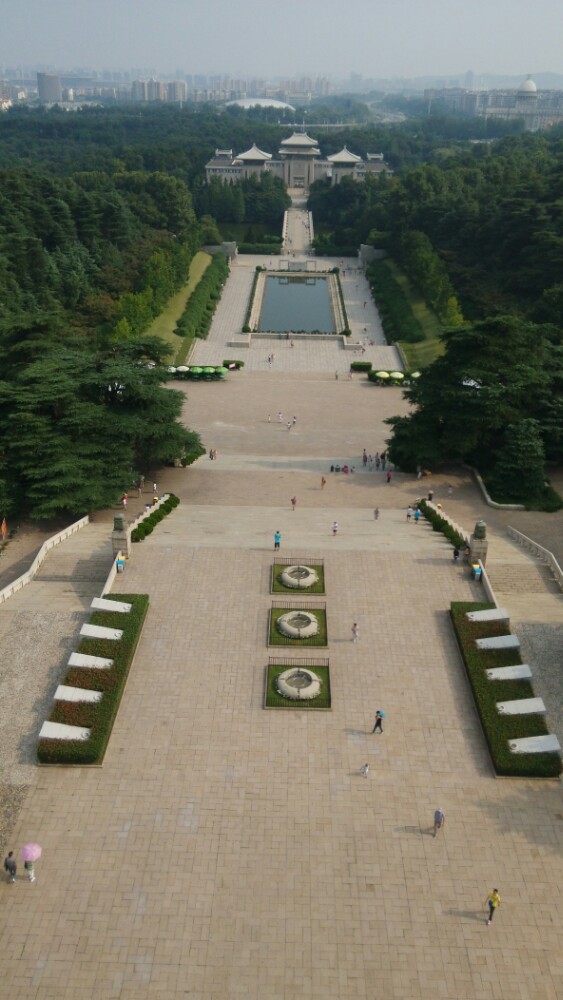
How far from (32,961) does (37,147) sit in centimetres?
15856

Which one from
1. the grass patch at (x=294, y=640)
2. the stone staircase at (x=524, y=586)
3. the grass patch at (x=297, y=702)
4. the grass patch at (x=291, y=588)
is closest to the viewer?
the grass patch at (x=297, y=702)

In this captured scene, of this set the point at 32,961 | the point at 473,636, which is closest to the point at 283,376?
the point at 473,636

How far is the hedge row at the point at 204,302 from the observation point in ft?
235

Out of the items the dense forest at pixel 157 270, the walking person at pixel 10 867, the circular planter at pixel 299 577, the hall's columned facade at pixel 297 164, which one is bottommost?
the walking person at pixel 10 867

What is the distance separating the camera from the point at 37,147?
152m

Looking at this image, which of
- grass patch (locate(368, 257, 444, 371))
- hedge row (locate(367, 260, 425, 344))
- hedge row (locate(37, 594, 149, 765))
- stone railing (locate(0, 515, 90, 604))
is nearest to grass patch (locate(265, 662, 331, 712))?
hedge row (locate(37, 594, 149, 765))

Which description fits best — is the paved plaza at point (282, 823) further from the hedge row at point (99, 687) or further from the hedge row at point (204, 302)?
the hedge row at point (204, 302)

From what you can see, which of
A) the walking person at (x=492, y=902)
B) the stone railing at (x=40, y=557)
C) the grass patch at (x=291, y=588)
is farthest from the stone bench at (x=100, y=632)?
the walking person at (x=492, y=902)

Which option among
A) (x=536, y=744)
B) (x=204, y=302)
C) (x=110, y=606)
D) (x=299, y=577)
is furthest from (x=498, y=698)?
(x=204, y=302)

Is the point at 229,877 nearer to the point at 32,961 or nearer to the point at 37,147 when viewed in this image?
the point at 32,961

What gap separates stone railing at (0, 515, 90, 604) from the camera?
94.2 feet

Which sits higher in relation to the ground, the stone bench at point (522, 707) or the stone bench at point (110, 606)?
the stone bench at point (110, 606)

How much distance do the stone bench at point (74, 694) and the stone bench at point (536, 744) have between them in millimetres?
11708

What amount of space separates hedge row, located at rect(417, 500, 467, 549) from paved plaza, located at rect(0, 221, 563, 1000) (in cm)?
76
